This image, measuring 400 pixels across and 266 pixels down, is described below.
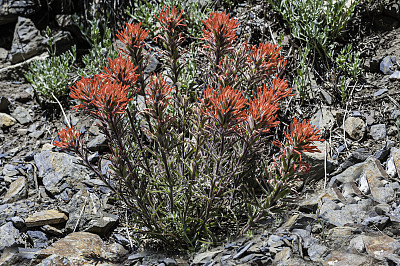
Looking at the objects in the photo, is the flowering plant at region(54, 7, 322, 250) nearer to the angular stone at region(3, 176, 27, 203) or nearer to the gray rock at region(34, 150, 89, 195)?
the gray rock at region(34, 150, 89, 195)

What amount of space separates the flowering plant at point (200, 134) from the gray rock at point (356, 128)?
98cm

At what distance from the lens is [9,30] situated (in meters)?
5.24

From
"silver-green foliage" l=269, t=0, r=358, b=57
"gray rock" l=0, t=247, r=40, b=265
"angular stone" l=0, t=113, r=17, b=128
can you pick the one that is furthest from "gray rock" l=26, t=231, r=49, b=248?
"silver-green foliage" l=269, t=0, r=358, b=57

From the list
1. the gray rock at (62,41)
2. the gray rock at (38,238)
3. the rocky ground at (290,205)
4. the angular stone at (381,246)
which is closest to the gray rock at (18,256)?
the rocky ground at (290,205)

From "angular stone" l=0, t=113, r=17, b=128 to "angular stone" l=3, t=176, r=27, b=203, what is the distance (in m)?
1.03

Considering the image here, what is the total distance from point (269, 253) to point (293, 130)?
29.2 inches

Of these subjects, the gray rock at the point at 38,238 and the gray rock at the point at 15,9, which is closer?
the gray rock at the point at 38,238

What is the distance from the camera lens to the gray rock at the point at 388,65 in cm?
372

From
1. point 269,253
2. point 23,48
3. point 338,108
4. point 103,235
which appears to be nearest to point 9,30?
point 23,48

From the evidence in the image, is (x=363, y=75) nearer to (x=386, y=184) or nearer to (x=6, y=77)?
(x=386, y=184)

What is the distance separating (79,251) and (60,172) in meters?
1.07

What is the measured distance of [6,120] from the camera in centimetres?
443

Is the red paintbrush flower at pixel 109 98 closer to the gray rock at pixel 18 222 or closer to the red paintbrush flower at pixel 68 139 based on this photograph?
the red paintbrush flower at pixel 68 139

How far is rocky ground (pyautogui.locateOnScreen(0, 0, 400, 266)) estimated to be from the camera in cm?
230
